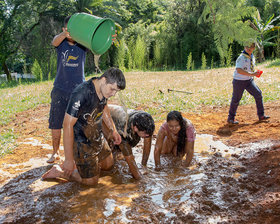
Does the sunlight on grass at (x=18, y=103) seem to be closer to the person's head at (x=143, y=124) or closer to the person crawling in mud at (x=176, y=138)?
the person crawling in mud at (x=176, y=138)

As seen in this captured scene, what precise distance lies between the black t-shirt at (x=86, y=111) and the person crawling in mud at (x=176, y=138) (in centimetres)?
100

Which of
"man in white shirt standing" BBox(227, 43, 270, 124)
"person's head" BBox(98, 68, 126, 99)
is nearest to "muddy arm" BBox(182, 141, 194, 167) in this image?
"person's head" BBox(98, 68, 126, 99)

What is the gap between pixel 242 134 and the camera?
200 inches

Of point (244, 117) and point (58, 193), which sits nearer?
point (58, 193)

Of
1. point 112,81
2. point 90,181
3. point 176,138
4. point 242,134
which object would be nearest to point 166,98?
point 242,134

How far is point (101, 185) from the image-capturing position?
344cm

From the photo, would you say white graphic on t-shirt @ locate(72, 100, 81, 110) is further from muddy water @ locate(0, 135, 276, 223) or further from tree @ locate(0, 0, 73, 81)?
tree @ locate(0, 0, 73, 81)

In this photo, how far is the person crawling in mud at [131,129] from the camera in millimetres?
3395

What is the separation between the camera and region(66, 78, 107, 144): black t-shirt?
2.79m

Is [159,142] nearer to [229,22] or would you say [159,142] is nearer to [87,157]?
[87,157]

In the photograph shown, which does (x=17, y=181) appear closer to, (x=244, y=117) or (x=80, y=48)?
(x=80, y=48)

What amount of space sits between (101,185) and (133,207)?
66cm

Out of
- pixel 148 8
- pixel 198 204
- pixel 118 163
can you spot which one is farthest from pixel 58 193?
pixel 148 8

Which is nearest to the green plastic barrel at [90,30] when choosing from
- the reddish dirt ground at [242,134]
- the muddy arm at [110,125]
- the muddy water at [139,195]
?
the muddy arm at [110,125]
